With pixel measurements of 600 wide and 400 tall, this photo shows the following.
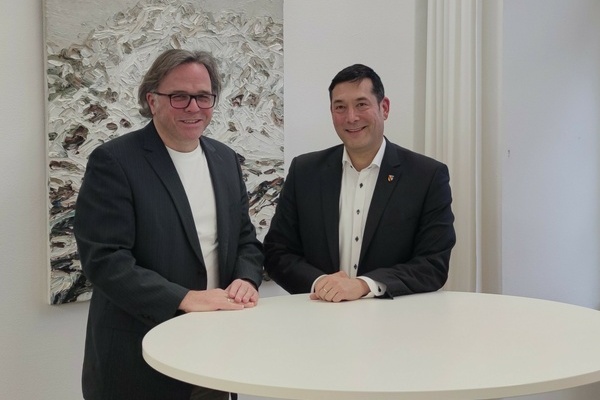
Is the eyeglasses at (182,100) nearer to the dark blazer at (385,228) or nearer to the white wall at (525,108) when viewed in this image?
the dark blazer at (385,228)

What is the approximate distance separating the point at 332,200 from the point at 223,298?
2.30 ft

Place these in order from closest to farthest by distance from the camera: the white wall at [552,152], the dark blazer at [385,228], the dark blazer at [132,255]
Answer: the dark blazer at [132,255]
the dark blazer at [385,228]
the white wall at [552,152]

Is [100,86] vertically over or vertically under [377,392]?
over

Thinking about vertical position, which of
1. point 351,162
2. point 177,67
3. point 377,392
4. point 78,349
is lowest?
point 78,349

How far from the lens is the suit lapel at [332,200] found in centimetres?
289

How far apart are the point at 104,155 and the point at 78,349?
42.6 inches

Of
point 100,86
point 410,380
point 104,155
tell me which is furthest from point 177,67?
point 410,380

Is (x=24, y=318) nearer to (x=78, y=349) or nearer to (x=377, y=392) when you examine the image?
(x=78, y=349)

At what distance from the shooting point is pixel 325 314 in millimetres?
2365

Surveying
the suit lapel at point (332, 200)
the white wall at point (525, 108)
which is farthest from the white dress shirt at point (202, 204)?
the white wall at point (525, 108)

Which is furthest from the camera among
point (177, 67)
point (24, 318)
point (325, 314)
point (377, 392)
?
point (24, 318)

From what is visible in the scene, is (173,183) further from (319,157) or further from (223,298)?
(319,157)

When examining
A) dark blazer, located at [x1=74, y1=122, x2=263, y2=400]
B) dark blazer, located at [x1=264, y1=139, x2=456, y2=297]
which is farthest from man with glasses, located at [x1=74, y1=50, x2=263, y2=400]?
dark blazer, located at [x1=264, y1=139, x2=456, y2=297]

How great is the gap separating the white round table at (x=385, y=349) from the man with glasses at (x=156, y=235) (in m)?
0.16
